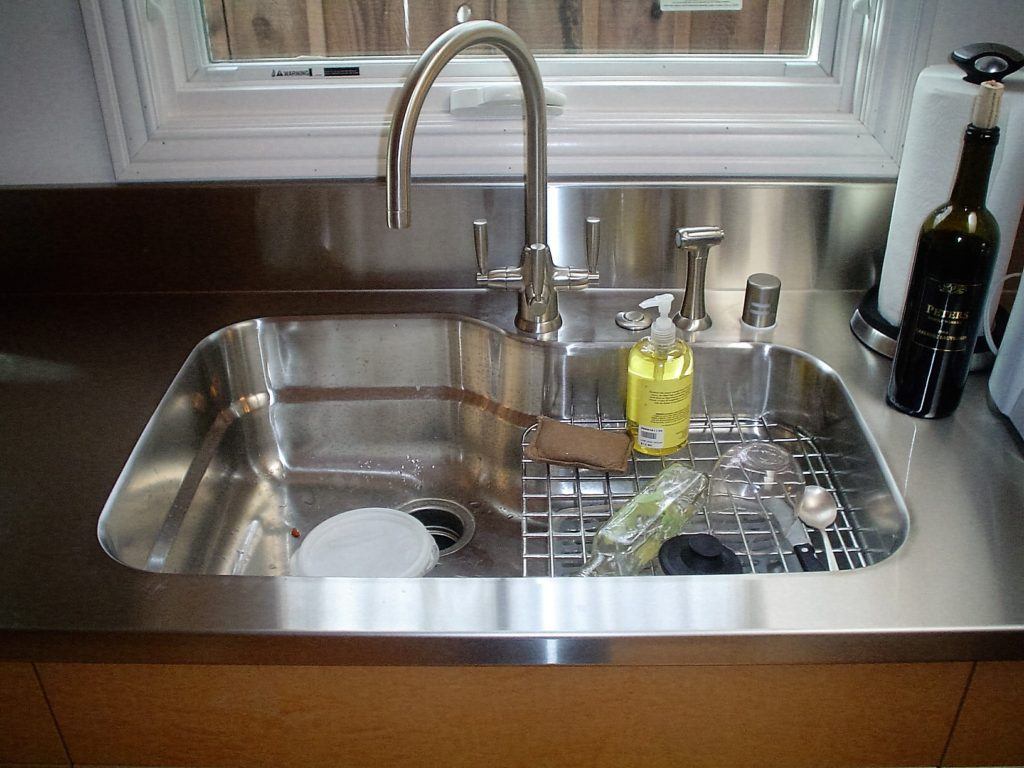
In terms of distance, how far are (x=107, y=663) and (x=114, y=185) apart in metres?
0.72

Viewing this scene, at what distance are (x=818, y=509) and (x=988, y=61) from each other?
49cm

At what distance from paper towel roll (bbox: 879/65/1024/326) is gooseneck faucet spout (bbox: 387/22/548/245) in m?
0.42

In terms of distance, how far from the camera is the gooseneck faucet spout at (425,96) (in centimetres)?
86

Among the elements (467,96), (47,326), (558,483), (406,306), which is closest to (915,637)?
(558,483)

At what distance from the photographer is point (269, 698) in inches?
29.5

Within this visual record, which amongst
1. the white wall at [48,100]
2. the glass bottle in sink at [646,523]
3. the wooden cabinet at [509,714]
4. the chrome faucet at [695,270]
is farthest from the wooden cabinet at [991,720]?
the white wall at [48,100]

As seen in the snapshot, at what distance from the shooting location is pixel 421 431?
1.22m

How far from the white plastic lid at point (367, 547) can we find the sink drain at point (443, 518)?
7 cm

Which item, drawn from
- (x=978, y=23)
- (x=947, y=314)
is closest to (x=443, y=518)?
(x=947, y=314)

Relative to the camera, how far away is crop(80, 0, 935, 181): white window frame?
1.17 m

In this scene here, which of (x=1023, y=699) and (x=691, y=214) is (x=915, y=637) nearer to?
(x=1023, y=699)

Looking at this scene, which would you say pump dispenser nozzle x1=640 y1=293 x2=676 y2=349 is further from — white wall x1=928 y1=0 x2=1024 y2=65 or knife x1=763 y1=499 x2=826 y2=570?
white wall x1=928 y1=0 x2=1024 y2=65

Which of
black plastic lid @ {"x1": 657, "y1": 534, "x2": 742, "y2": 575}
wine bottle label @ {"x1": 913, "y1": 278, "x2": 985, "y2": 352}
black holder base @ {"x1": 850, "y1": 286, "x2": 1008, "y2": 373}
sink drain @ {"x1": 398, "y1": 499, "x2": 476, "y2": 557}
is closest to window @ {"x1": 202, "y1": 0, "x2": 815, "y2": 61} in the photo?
black holder base @ {"x1": 850, "y1": 286, "x2": 1008, "y2": 373}

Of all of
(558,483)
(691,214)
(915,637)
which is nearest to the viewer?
(915,637)
